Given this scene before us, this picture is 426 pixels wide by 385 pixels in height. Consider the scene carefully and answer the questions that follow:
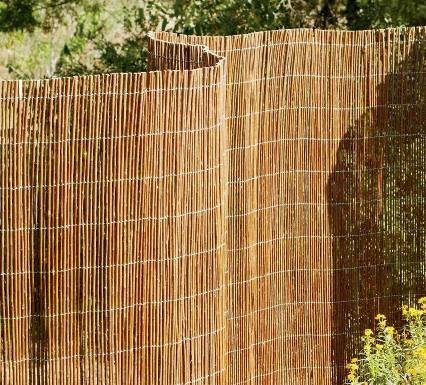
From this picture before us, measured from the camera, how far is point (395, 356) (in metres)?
6.33

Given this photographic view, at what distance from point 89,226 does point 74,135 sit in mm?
407

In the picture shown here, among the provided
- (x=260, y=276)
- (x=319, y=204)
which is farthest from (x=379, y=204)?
(x=260, y=276)

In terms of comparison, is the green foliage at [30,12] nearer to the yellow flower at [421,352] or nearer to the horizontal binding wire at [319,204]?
the horizontal binding wire at [319,204]

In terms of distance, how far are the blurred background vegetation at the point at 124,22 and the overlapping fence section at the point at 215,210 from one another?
2.77m

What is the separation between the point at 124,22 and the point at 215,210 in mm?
6047

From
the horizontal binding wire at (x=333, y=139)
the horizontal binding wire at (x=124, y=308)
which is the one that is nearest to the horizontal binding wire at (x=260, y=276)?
the horizontal binding wire at (x=124, y=308)

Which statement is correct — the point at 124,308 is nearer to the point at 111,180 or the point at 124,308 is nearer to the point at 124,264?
the point at 124,264

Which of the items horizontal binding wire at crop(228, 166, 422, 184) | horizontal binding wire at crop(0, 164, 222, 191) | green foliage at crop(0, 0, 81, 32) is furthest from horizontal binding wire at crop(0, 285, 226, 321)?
green foliage at crop(0, 0, 81, 32)

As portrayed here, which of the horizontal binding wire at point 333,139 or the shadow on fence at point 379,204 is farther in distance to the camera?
the shadow on fence at point 379,204

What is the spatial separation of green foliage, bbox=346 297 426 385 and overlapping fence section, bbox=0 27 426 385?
156 mm

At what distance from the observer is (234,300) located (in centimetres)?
625

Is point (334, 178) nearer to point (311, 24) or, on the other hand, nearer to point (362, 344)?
point (362, 344)

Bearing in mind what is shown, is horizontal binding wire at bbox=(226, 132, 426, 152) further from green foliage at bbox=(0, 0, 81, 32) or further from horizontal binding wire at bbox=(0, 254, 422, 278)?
green foliage at bbox=(0, 0, 81, 32)

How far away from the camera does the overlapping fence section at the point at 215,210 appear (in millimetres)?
5242
